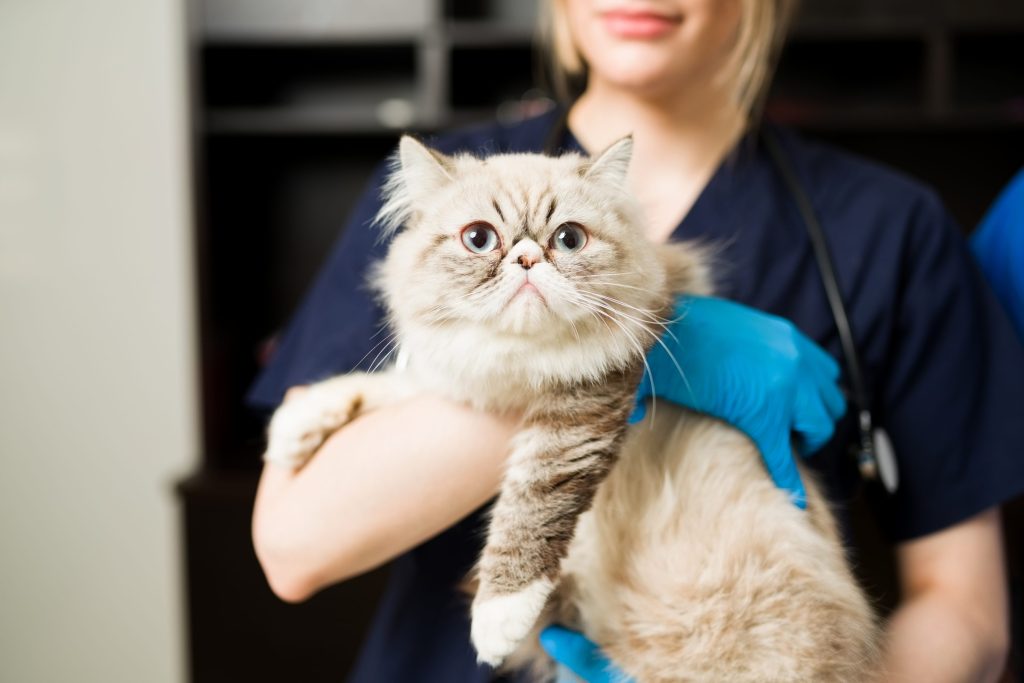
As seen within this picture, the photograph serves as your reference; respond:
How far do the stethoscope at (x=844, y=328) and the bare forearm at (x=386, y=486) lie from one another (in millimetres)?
543

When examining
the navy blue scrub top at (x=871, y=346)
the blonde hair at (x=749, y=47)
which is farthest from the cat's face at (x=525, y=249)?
the blonde hair at (x=749, y=47)

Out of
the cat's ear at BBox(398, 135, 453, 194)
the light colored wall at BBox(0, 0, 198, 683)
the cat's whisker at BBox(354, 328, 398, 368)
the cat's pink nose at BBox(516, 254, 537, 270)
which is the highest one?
the cat's ear at BBox(398, 135, 453, 194)

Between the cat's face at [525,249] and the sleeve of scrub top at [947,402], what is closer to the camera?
the cat's face at [525,249]

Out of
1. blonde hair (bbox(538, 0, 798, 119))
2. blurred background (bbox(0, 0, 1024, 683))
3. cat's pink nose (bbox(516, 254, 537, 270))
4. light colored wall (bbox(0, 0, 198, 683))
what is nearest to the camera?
cat's pink nose (bbox(516, 254, 537, 270))

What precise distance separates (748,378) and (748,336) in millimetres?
68

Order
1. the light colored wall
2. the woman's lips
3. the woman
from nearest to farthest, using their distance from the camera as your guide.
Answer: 1. the woman
2. the woman's lips
3. the light colored wall

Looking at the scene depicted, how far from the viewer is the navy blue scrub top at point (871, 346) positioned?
1246 mm

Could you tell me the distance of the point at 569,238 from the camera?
92 centimetres

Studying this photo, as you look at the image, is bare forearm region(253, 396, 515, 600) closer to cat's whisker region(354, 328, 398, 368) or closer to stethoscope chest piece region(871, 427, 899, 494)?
cat's whisker region(354, 328, 398, 368)

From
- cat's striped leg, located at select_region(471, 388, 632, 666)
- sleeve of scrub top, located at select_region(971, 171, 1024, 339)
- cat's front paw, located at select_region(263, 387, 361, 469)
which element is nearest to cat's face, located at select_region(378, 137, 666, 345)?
cat's striped leg, located at select_region(471, 388, 632, 666)

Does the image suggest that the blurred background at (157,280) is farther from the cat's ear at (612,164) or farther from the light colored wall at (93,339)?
the cat's ear at (612,164)

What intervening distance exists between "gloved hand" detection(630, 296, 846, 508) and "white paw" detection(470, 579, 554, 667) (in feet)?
0.93

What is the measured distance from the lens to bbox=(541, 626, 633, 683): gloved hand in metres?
0.97

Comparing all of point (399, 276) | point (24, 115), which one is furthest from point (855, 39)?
point (24, 115)
